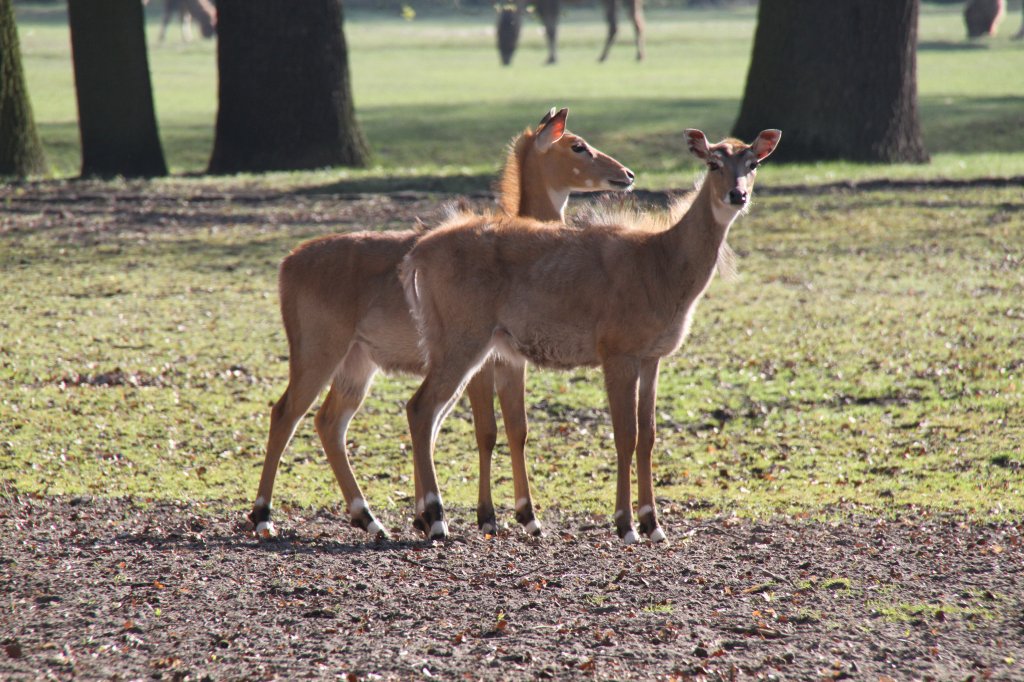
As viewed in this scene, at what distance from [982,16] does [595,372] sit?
4951cm

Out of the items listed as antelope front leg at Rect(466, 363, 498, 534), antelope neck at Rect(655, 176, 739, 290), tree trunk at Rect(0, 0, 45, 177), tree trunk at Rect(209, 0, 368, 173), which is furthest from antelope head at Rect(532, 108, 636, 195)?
tree trunk at Rect(0, 0, 45, 177)

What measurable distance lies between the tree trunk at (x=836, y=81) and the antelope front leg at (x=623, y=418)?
40.7ft

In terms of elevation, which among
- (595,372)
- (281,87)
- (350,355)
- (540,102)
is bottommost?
(595,372)

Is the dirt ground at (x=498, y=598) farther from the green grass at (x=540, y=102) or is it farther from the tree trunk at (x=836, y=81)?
the tree trunk at (x=836, y=81)

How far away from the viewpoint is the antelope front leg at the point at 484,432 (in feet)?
25.7

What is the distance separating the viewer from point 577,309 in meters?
7.59

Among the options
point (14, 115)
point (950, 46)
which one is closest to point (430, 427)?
point (14, 115)

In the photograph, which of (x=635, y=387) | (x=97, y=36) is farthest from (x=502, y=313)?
(x=97, y=36)

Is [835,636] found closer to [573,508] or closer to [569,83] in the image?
[573,508]

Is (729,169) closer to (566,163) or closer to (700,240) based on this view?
(700,240)

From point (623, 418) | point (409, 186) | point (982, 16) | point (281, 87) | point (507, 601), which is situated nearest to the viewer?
point (507, 601)

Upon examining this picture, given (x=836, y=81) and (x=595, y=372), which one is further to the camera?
(x=836, y=81)

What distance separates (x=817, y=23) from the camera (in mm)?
19219

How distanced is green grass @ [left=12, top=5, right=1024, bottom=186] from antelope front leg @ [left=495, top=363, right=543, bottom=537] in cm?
997
